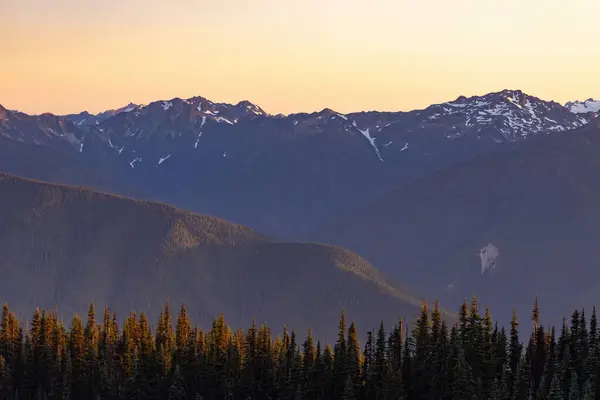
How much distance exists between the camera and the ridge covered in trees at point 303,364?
500 ft

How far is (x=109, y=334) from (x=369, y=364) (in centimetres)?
4880

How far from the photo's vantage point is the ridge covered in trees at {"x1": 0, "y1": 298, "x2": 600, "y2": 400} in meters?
152

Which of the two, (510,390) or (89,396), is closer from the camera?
(510,390)

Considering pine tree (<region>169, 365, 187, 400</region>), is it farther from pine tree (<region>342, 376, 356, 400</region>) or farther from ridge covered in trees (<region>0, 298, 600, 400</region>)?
pine tree (<region>342, 376, 356, 400</region>)

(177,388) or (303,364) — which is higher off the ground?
(303,364)

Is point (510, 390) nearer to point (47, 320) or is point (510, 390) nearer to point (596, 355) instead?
point (596, 355)

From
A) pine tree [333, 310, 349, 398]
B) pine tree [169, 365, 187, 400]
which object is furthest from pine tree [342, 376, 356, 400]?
pine tree [169, 365, 187, 400]

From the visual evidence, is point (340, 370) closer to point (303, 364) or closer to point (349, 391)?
point (303, 364)

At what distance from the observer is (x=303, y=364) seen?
170 metres

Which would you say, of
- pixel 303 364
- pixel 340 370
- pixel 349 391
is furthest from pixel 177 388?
pixel 349 391

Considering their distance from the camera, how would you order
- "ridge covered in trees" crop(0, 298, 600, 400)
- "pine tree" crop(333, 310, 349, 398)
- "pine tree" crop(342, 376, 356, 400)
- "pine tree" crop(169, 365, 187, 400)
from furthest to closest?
"pine tree" crop(169, 365, 187, 400)
"pine tree" crop(333, 310, 349, 398)
"pine tree" crop(342, 376, 356, 400)
"ridge covered in trees" crop(0, 298, 600, 400)

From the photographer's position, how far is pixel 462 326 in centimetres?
16075

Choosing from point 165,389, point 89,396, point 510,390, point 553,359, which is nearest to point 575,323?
point 553,359

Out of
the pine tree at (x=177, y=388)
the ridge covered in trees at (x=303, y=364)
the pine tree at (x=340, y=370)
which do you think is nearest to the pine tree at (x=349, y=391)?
the ridge covered in trees at (x=303, y=364)
